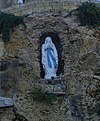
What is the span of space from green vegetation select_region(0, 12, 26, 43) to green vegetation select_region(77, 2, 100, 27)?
205cm

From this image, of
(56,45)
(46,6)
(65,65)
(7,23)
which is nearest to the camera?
(65,65)

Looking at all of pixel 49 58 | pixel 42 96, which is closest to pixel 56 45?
pixel 49 58

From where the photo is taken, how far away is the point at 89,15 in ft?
53.5

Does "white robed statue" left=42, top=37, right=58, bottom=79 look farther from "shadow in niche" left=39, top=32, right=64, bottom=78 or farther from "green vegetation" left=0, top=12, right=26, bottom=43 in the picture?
"green vegetation" left=0, top=12, right=26, bottom=43

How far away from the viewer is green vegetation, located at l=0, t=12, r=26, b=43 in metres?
16.1

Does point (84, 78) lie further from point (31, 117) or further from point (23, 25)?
point (23, 25)

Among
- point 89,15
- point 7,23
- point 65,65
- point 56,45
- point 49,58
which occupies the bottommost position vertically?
point 65,65

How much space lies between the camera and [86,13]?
16312 millimetres

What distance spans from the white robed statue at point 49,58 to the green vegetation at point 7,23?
1.27 metres

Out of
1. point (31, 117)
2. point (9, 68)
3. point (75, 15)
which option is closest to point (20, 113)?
point (31, 117)

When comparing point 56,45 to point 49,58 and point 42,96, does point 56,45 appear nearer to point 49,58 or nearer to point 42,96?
point 49,58

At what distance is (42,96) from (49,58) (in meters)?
1.70

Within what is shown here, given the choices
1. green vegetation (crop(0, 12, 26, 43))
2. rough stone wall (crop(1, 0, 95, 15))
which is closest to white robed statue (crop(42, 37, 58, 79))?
green vegetation (crop(0, 12, 26, 43))

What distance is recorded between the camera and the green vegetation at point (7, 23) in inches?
635
